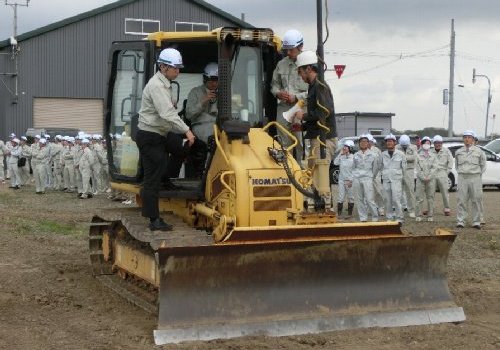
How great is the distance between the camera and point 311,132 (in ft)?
30.2

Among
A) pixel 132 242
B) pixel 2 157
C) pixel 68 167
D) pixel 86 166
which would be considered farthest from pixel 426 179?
pixel 2 157

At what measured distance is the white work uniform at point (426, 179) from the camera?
20384 millimetres

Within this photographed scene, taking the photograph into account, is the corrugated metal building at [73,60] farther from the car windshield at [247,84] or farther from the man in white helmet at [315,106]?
the man in white helmet at [315,106]

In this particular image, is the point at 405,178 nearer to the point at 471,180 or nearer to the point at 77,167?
the point at 471,180

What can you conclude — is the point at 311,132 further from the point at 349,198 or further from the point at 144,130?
the point at 349,198

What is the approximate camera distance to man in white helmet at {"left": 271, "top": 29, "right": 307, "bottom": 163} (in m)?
9.52

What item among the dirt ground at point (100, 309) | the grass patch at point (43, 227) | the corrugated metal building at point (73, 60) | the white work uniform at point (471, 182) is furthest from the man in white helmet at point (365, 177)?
the corrugated metal building at point (73, 60)

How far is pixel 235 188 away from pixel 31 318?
2609 millimetres

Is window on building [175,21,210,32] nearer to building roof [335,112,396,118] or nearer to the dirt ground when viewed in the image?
building roof [335,112,396,118]

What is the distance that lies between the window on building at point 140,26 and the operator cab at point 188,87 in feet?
111

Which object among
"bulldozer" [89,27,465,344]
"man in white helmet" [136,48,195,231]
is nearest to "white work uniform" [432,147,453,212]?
"bulldozer" [89,27,465,344]

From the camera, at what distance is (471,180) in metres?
18.6

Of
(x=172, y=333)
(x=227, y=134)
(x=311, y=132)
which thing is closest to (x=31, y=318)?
(x=172, y=333)

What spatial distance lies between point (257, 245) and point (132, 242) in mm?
2862
